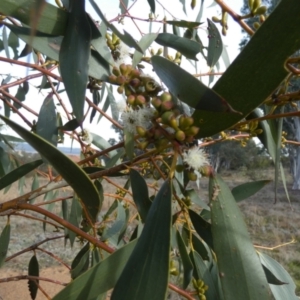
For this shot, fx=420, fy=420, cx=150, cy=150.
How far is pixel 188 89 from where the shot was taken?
0.45 metres

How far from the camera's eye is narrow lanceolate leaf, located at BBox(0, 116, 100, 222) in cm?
43

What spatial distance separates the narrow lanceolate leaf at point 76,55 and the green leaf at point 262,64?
0.68 ft

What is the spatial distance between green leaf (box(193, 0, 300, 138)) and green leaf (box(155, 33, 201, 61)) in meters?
0.33

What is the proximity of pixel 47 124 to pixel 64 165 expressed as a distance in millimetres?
394

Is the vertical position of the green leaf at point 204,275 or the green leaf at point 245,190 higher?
the green leaf at point 245,190

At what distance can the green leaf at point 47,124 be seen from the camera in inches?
33.3

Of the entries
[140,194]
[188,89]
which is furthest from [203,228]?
[188,89]

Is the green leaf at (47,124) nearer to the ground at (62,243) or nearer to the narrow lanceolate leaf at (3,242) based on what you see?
the narrow lanceolate leaf at (3,242)

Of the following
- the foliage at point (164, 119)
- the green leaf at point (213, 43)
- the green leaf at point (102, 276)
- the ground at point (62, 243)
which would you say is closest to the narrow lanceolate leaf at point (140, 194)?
the foliage at point (164, 119)

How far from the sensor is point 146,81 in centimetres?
53

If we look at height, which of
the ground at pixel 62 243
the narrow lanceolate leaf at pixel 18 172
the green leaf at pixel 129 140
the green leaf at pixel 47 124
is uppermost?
the ground at pixel 62 243

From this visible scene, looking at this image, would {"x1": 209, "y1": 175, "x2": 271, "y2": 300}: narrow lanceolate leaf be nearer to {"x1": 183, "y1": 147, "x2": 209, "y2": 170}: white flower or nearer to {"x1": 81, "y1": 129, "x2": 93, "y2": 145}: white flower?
{"x1": 183, "y1": 147, "x2": 209, "y2": 170}: white flower

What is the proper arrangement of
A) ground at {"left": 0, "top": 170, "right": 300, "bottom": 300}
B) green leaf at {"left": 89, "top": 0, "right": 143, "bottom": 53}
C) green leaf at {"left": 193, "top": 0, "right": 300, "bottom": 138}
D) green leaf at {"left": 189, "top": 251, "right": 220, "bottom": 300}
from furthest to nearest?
ground at {"left": 0, "top": 170, "right": 300, "bottom": 300} → green leaf at {"left": 189, "top": 251, "right": 220, "bottom": 300} → green leaf at {"left": 89, "top": 0, "right": 143, "bottom": 53} → green leaf at {"left": 193, "top": 0, "right": 300, "bottom": 138}

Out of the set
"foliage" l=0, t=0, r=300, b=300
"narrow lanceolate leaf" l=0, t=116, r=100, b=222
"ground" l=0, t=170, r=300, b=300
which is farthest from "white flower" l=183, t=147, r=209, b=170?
"ground" l=0, t=170, r=300, b=300
